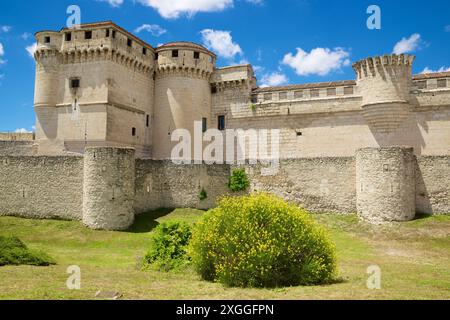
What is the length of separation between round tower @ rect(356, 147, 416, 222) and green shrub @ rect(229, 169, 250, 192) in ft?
24.1

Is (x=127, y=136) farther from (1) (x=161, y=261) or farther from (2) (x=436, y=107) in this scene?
(2) (x=436, y=107)

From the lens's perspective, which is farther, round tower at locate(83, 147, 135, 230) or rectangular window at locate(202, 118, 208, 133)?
rectangular window at locate(202, 118, 208, 133)

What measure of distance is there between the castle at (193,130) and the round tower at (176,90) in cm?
9

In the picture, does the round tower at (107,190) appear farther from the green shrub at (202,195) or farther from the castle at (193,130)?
the green shrub at (202,195)

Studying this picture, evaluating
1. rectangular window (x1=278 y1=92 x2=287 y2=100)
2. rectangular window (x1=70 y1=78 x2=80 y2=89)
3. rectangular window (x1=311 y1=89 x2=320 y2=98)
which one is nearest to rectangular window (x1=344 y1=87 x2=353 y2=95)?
rectangular window (x1=311 y1=89 x2=320 y2=98)

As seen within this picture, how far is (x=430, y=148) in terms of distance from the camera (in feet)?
92.0

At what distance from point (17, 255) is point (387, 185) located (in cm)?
1689

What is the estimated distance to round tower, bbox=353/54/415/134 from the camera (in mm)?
27438

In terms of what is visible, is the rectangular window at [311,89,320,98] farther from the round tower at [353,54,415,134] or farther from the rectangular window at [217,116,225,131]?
the rectangular window at [217,116,225,131]

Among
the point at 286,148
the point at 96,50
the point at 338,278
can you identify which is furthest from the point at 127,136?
the point at 338,278

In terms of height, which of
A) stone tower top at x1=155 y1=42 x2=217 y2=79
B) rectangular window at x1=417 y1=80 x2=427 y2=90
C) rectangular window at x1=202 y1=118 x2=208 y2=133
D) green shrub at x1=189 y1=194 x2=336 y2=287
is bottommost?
green shrub at x1=189 y1=194 x2=336 y2=287

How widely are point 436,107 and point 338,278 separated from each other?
2108 centimetres

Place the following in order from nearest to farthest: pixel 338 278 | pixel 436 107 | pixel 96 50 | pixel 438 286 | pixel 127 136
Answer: pixel 438 286 → pixel 338 278 → pixel 436 107 → pixel 96 50 → pixel 127 136

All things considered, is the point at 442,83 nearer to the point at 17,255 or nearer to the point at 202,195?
the point at 202,195
